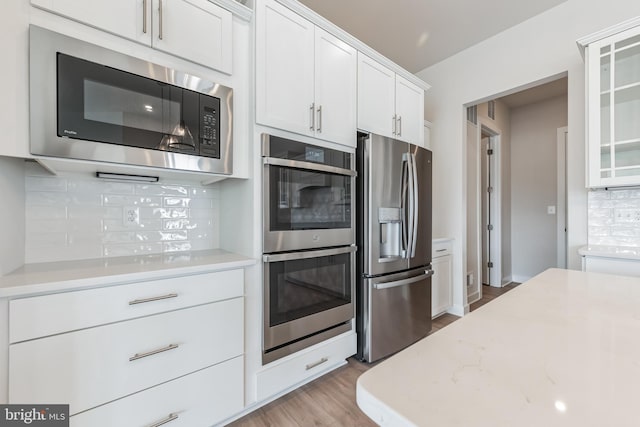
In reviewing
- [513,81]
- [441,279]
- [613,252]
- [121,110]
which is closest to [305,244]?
[121,110]

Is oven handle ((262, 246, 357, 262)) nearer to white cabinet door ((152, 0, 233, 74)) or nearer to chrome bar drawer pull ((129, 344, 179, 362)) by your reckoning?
chrome bar drawer pull ((129, 344, 179, 362))

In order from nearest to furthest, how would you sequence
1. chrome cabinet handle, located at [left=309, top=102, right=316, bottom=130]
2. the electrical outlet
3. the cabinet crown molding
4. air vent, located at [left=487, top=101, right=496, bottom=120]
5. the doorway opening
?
1. the electrical outlet
2. the cabinet crown molding
3. chrome cabinet handle, located at [left=309, top=102, right=316, bottom=130]
4. the doorway opening
5. air vent, located at [left=487, top=101, right=496, bottom=120]

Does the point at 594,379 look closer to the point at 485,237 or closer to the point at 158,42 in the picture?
the point at 158,42

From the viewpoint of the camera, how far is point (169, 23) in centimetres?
131

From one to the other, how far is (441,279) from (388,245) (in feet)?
3.86

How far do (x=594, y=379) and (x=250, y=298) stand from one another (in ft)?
4.40

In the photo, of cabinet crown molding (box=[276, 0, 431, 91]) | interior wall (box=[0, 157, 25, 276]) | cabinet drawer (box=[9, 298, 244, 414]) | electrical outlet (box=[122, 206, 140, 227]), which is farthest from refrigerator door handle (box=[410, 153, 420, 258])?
interior wall (box=[0, 157, 25, 276])

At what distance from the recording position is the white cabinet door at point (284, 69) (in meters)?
1.55

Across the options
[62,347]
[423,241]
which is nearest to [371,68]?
[423,241]

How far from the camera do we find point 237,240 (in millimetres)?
1641

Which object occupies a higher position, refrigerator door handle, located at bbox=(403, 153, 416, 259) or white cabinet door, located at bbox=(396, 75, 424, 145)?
white cabinet door, located at bbox=(396, 75, 424, 145)

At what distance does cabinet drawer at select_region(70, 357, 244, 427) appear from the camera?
1.08m

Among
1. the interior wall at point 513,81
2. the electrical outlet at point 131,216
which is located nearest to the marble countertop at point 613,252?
the interior wall at point 513,81

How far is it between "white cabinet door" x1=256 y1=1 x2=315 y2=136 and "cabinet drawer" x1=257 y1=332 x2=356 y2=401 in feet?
4.62
